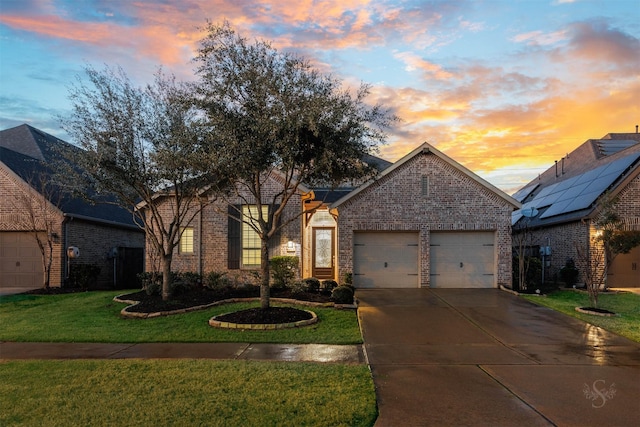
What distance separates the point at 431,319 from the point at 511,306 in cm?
335

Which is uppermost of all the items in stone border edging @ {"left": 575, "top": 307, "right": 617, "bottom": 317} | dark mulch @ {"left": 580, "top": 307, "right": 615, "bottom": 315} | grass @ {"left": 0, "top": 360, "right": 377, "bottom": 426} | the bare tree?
the bare tree

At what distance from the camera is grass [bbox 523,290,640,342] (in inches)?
405

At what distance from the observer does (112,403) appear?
5418mm

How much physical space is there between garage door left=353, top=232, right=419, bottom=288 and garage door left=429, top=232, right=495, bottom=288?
0.74m

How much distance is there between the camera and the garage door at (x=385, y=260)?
17.0m

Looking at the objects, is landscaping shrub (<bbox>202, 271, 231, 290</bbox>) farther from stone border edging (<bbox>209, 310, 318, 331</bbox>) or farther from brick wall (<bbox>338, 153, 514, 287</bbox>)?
stone border edging (<bbox>209, 310, 318, 331</bbox>)

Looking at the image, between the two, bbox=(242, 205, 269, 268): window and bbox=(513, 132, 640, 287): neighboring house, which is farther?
bbox=(242, 205, 269, 268): window

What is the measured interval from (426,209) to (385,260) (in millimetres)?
2422

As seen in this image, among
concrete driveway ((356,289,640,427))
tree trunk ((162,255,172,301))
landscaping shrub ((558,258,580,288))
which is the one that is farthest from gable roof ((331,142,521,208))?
tree trunk ((162,255,172,301))

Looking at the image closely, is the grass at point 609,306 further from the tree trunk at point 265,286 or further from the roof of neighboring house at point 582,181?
the tree trunk at point 265,286

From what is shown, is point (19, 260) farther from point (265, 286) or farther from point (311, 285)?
point (265, 286)

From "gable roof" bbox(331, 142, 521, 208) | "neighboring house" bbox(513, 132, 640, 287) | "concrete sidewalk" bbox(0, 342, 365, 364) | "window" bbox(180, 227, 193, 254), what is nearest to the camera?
"concrete sidewalk" bbox(0, 342, 365, 364)

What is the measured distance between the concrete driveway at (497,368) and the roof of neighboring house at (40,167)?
39.8ft

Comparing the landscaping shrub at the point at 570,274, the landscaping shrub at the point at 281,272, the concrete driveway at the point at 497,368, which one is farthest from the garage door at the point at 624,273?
the landscaping shrub at the point at 281,272
